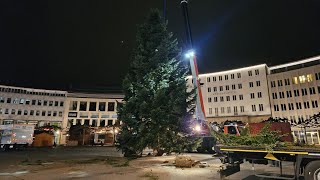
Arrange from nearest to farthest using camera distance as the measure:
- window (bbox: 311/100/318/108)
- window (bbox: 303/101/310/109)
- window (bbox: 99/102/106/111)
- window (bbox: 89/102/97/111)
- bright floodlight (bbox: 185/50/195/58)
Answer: bright floodlight (bbox: 185/50/195/58) → window (bbox: 311/100/318/108) → window (bbox: 303/101/310/109) → window (bbox: 89/102/97/111) → window (bbox: 99/102/106/111)

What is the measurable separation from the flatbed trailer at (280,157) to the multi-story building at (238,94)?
53357 millimetres

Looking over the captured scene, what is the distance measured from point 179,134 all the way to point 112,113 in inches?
2235

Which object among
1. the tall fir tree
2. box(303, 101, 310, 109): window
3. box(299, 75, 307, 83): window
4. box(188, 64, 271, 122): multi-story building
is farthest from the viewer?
box(188, 64, 271, 122): multi-story building

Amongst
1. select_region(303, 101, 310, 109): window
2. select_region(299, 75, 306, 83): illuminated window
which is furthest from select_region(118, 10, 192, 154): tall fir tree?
select_region(299, 75, 306, 83): illuminated window

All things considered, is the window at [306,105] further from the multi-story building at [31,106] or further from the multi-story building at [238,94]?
the multi-story building at [31,106]

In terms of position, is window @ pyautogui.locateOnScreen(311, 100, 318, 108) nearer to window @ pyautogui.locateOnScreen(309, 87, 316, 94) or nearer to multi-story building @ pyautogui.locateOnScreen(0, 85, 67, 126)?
window @ pyautogui.locateOnScreen(309, 87, 316, 94)

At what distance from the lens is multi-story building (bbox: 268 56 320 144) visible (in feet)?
169

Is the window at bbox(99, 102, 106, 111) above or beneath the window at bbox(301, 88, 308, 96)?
beneath

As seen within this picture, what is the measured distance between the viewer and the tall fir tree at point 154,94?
61.2 feet

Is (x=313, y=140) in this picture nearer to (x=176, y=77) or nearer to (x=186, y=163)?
(x=176, y=77)

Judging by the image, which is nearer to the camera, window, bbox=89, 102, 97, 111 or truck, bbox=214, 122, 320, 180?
truck, bbox=214, 122, 320, 180

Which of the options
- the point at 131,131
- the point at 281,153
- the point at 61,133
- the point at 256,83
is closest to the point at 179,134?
the point at 131,131

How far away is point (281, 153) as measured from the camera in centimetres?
836

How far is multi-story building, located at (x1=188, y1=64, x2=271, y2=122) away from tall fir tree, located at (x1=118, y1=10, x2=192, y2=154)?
44738 mm
